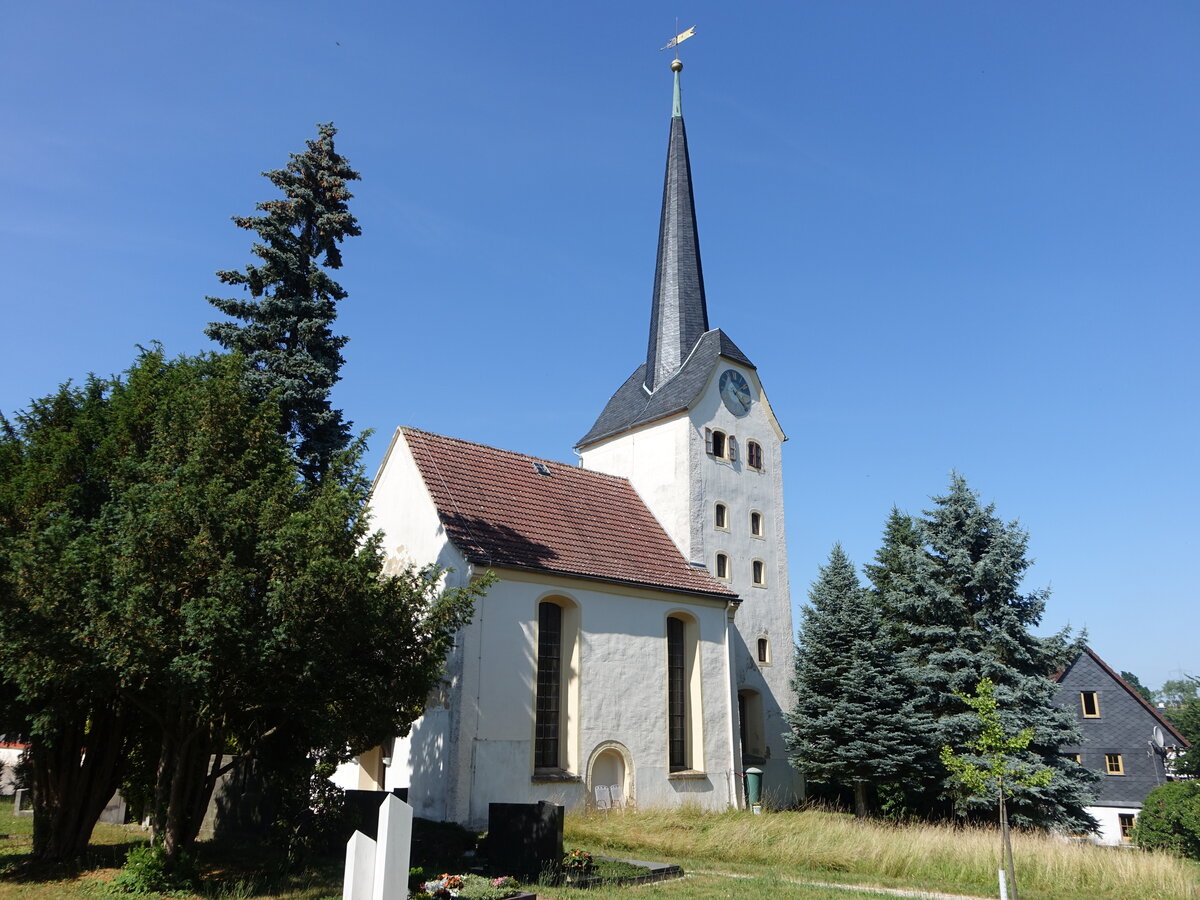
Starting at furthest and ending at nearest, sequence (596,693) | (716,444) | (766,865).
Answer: (716,444)
(596,693)
(766,865)

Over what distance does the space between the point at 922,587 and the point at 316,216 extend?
20224 millimetres

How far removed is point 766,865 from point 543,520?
35.4ft

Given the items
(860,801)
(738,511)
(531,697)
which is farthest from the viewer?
(738,511)

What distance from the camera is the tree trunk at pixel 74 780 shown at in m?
13.9

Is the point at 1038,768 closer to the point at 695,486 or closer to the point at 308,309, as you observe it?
the point at 695,486

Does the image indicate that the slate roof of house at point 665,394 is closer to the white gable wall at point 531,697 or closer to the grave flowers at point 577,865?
the white gable wall at point 531,697

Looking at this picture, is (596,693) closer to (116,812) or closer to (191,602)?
(116,812)

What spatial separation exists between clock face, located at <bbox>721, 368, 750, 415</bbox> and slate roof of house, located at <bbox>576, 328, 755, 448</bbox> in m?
0.58

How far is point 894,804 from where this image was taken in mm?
25172

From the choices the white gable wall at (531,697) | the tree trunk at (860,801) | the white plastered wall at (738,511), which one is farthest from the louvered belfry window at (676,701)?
the tree trunk at (860,801)

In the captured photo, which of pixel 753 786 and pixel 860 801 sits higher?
pixel 753 786

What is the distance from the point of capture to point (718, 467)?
28.9 metres

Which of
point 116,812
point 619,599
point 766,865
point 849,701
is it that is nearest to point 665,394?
point 619,599

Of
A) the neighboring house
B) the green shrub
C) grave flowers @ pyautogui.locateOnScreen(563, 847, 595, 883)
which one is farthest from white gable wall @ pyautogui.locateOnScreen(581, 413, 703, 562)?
the neighboring house
